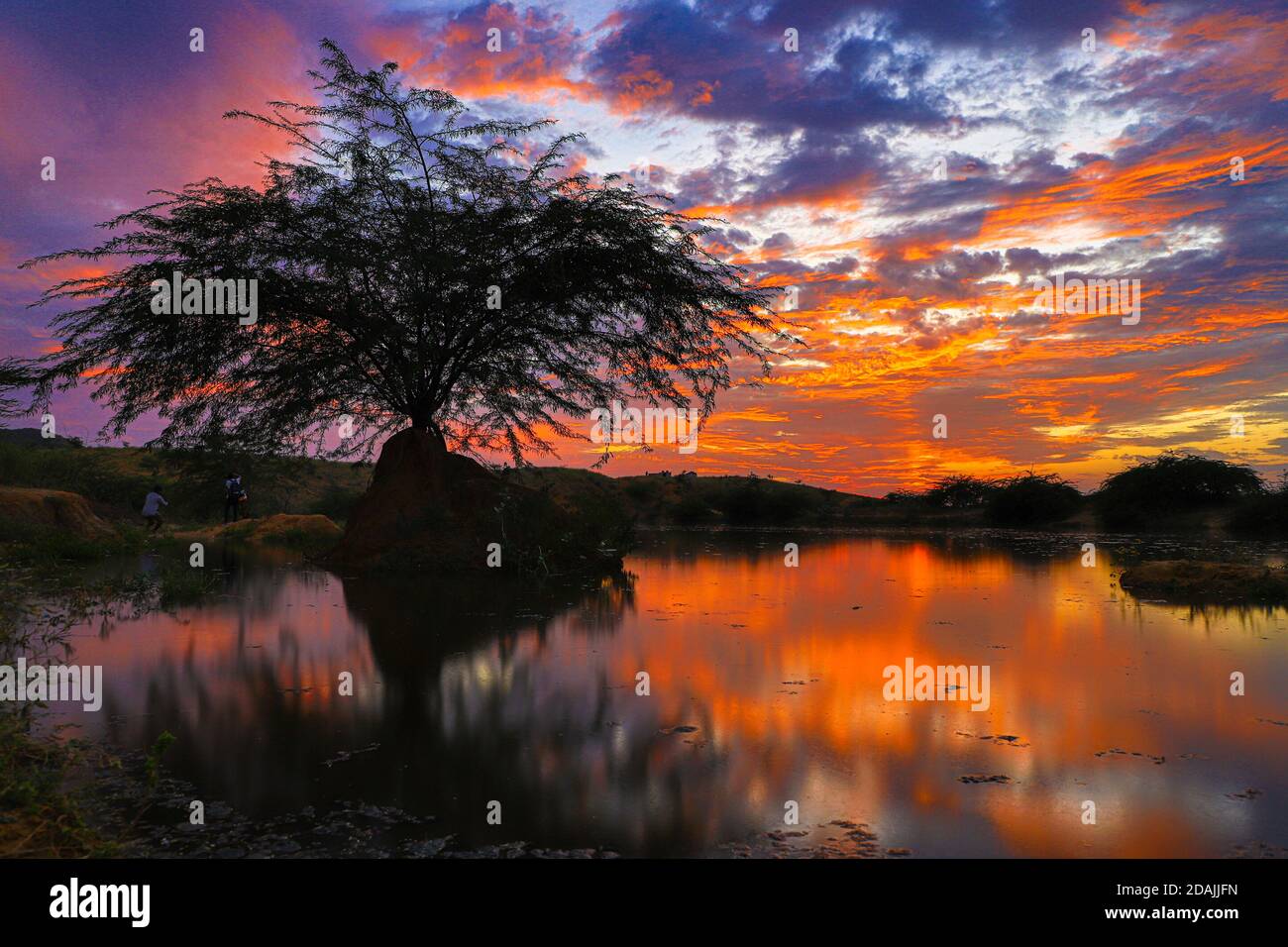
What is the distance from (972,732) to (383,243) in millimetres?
12790

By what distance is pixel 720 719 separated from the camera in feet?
15.5

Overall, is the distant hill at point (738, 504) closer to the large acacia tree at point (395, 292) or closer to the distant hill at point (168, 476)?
the distant hill at point (168, 476)

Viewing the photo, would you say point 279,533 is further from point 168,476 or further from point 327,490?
point 327,490

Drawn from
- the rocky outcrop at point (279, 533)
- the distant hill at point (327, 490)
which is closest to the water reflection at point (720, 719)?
the distant hill at point (327, 490)

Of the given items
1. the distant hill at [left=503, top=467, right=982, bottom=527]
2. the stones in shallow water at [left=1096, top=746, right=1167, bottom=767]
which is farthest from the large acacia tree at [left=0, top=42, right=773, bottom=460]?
the distant hill at [left=503, top=467, right=982, bottom=527]

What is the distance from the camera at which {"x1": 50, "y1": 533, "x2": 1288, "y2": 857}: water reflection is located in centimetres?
326

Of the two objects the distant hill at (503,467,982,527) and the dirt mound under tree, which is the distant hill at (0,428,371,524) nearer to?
the dirt mound under tree

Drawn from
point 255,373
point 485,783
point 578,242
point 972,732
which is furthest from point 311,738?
point 255,373

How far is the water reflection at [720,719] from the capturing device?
326 cm

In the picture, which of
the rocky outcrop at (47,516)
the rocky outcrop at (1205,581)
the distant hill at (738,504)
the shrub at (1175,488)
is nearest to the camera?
the rocky outcrop at (1205,581)

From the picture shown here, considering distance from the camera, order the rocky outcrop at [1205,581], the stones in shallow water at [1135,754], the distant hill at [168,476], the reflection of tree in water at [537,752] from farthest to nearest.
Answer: the distant hill at [168,476] → the rocky outcrop at [1205,581] → the stones in shallow water at [1135,754] → the reflection of tree in water at [537,752]

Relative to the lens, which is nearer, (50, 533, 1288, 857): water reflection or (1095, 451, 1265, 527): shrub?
(50, 533, 1288, 857): water reflection

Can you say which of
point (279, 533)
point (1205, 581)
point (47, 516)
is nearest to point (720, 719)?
point (1205, 581)

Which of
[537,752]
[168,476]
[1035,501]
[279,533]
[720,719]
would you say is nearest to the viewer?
[537,752]
